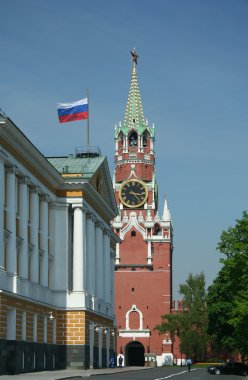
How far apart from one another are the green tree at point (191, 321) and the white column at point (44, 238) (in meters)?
73.7

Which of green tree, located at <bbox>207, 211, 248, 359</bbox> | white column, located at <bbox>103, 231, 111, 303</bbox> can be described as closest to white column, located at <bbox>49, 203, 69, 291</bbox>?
green tree, located at <bbox>207, 211, 248, 359</bbox>

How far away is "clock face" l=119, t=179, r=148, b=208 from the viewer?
541 ft

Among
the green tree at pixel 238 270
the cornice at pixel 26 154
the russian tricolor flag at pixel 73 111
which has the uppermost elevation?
the russian tricolor flag at pixel 73 111

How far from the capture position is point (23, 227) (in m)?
63.0

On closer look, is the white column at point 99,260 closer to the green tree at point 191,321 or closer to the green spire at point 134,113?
the green tree at point 191,321

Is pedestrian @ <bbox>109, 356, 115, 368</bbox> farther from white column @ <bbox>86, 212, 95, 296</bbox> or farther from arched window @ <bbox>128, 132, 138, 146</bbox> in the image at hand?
arched window @ <bbox>128, 132, 138, 146</bbox>

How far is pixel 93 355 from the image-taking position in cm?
8044

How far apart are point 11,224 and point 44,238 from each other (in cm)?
1191

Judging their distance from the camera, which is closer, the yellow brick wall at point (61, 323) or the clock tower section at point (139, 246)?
the yellow brick wall at point (61, 323)

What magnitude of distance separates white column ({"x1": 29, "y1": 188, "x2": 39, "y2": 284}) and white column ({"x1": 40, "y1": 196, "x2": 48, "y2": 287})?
215 cm

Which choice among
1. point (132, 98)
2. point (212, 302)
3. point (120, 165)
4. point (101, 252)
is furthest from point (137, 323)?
point (101, 252)

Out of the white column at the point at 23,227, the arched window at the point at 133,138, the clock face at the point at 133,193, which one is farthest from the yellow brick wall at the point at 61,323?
the arched window at the point at 133,138

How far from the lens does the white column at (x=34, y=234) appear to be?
6612 cm

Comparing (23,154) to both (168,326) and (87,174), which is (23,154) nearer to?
(87,174)
